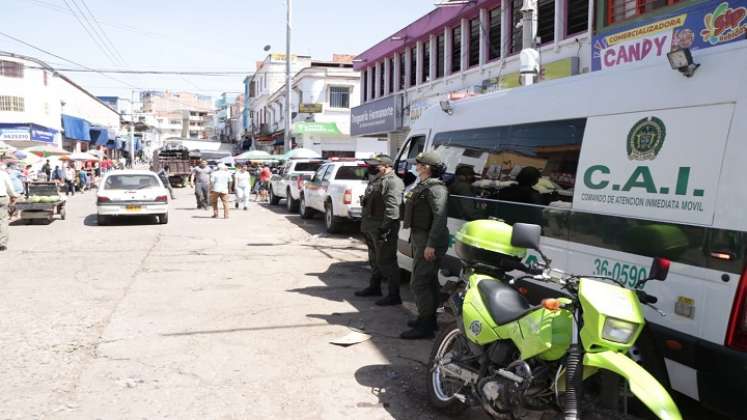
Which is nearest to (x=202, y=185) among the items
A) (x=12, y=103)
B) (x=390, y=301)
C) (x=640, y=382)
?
(x=390, y=301)

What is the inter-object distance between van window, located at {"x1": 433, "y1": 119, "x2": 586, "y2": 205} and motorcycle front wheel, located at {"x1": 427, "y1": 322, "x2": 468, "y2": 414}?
5.09 ft

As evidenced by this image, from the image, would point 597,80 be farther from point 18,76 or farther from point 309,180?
point 18,76

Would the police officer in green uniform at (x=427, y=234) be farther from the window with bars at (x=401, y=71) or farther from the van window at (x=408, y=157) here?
the window with bars at (x=401, y=71)

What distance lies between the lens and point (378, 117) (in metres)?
24.7

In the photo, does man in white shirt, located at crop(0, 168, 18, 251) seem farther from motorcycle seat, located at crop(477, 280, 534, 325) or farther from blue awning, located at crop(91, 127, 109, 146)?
blue awning, located at crop(91, 127, 109, 146)

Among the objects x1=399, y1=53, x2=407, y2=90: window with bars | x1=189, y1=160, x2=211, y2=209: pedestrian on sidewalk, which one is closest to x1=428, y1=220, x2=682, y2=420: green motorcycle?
x1=189, y1=160, x2=211, y2=209: pedestrian on sidewalk

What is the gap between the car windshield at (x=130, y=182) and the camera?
1620 cm

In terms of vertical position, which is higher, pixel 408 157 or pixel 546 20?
pixel 546 20

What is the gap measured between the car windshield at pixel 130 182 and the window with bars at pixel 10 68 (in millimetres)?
26748

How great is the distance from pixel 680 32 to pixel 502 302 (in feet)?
25.2

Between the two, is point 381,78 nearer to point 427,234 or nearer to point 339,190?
point 339,190

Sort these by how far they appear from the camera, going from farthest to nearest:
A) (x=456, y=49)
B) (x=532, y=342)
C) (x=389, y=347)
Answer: (x=456, y=49) → (x=389, y=347) → (x=532, y=342)

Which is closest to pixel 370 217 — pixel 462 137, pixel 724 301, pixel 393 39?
pixel 462 137

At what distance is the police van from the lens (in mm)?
3475
